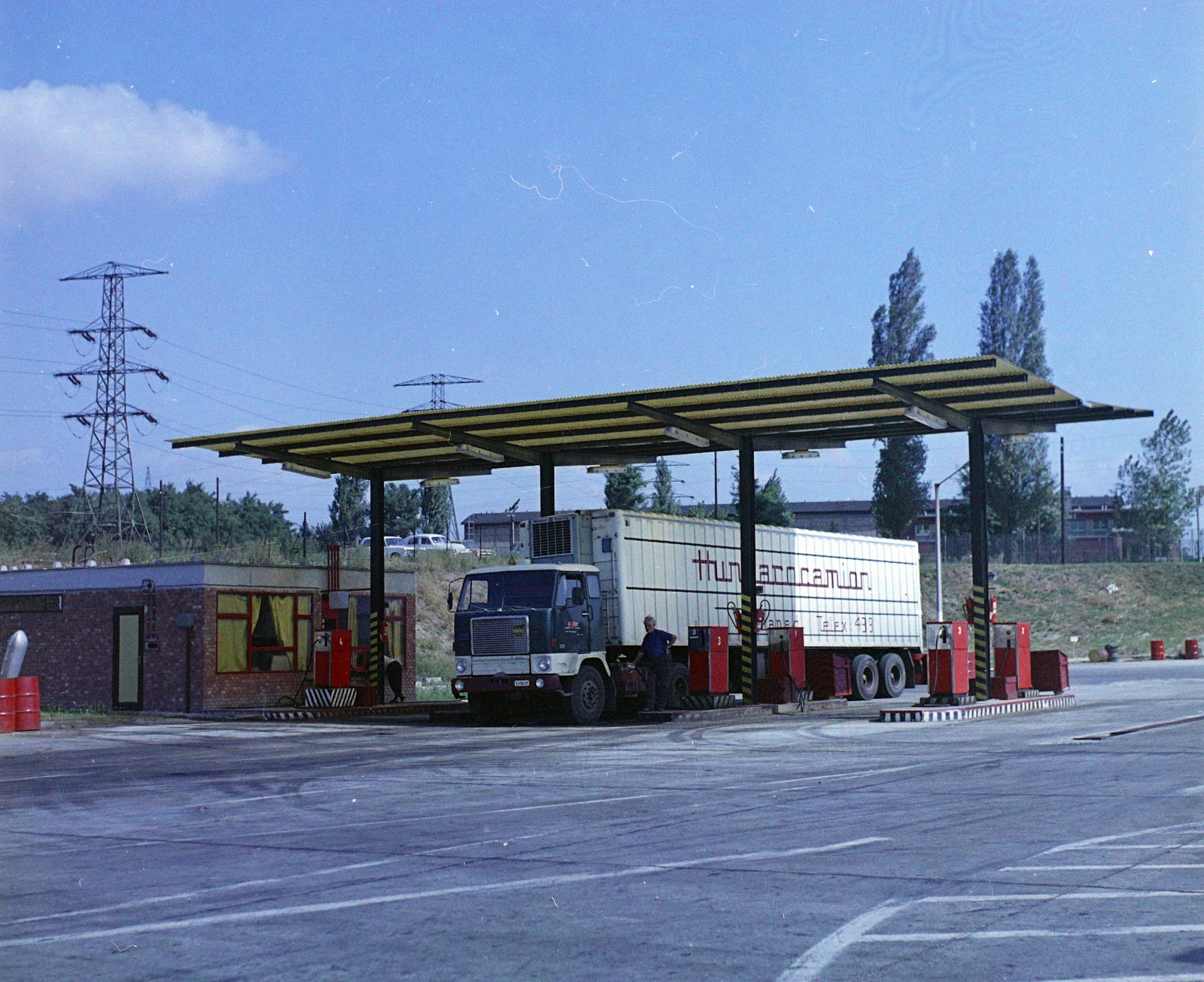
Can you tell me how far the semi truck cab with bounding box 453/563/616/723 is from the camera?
24.5m

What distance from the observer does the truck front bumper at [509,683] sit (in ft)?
80.0

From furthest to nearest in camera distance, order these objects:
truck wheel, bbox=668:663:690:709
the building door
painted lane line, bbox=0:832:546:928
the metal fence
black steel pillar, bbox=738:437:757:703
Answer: the metal fence, the building door, black steel pillar, bbox=738:437:757:703, truck wheel, bbox=668:663:690:709, painted lane line, bbox=0:832:546:928

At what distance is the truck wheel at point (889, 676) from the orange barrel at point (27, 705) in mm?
19257

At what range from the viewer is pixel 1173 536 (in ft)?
288

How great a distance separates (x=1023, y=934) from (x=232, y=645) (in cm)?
2711

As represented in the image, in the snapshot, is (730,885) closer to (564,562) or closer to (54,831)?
(54,831)

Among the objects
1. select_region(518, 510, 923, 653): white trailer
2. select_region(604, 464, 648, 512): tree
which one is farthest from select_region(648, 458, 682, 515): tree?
select_region(518, 510, 923, 653): white trailer

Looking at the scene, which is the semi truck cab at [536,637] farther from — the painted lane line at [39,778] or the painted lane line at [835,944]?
the painted lane line at [835,944]

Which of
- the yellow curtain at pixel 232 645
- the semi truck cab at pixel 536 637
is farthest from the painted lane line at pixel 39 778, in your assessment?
the yellow curtain at pixel 232 645

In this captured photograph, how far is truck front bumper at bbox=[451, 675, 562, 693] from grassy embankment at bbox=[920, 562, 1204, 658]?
49139 millimetres

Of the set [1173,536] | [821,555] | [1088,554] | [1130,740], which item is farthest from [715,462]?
[1130,740]

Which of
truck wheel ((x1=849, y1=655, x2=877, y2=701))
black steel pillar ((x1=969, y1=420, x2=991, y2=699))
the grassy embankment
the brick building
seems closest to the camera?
black steel pillar ((x1=969, y1=420, x2=991, y2=699))

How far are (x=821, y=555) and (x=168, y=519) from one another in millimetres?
68996

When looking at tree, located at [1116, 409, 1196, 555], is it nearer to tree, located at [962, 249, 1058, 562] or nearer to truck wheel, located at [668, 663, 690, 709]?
tree, located at [962, 249, 1058, 562]
